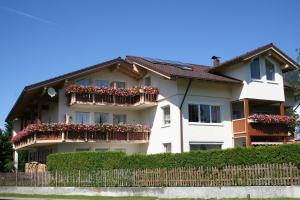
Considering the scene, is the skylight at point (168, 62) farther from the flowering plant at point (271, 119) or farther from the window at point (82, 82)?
the flowering plant at point (271, 119)

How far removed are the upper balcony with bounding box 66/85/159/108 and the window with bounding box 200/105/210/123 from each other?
363 centimetres

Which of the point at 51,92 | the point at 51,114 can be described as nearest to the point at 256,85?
the point at 51,92

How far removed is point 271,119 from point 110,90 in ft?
39.7

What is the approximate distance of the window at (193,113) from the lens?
29.9 m

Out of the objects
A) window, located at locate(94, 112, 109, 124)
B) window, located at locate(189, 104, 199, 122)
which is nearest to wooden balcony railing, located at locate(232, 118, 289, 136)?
window, located at locate(189, 104, 199, 122)

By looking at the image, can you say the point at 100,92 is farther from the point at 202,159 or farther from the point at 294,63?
the point at 294,63

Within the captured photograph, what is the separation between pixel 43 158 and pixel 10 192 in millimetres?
7785

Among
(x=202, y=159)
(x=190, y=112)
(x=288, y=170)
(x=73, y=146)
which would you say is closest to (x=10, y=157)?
(x=73, y=146)

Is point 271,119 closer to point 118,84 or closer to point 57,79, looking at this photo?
point 118,84

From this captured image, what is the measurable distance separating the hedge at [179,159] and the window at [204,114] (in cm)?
811

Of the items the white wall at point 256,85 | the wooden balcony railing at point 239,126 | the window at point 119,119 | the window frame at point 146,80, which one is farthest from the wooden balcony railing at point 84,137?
the white wall at point 256,85

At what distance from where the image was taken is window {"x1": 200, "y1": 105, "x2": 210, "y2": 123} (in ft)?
99.9

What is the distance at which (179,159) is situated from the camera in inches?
884

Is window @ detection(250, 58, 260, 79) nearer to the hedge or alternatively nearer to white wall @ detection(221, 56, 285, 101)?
white wall @ detection(221, 56, 285, 101)
